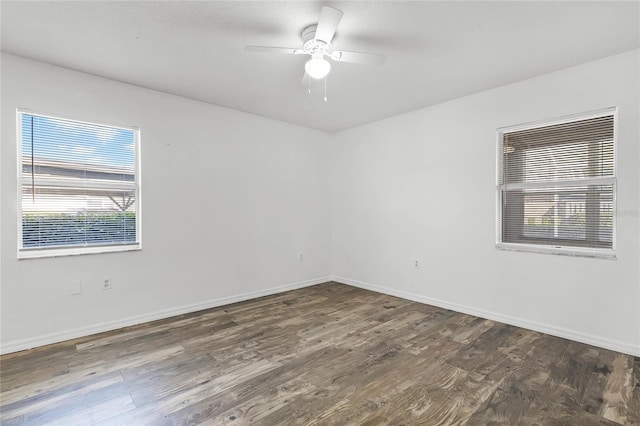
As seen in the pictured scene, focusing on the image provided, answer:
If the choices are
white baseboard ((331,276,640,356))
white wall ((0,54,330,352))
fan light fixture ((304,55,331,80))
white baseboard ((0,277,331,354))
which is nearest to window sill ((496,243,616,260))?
white baseboard ((331,276,640,356))

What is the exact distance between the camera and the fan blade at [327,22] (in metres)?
1.89

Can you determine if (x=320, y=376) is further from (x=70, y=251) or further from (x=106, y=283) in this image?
(x=70, y=251)

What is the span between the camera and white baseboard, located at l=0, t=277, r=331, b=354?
2.72m

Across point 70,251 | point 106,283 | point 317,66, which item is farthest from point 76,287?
point 317,66

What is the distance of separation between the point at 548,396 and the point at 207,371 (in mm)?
2422

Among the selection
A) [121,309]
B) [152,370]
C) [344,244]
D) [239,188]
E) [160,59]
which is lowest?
[152,370]

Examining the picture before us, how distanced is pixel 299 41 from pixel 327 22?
1.78 feet

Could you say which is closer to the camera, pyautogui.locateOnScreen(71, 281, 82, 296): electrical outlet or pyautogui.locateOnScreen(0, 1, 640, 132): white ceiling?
pyautogui.locateOnScreen(0, 1, 640, 132): white ceiling

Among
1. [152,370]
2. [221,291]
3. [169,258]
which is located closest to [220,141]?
[169,258]

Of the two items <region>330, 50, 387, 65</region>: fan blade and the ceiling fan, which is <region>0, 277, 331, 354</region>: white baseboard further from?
<region>330, 50, 387, 65</region>: fan blade

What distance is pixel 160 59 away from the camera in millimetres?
2762

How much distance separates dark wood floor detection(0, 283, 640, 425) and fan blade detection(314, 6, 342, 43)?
2.46 meters

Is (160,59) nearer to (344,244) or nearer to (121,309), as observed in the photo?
(121,309)

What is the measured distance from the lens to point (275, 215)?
4.61m
